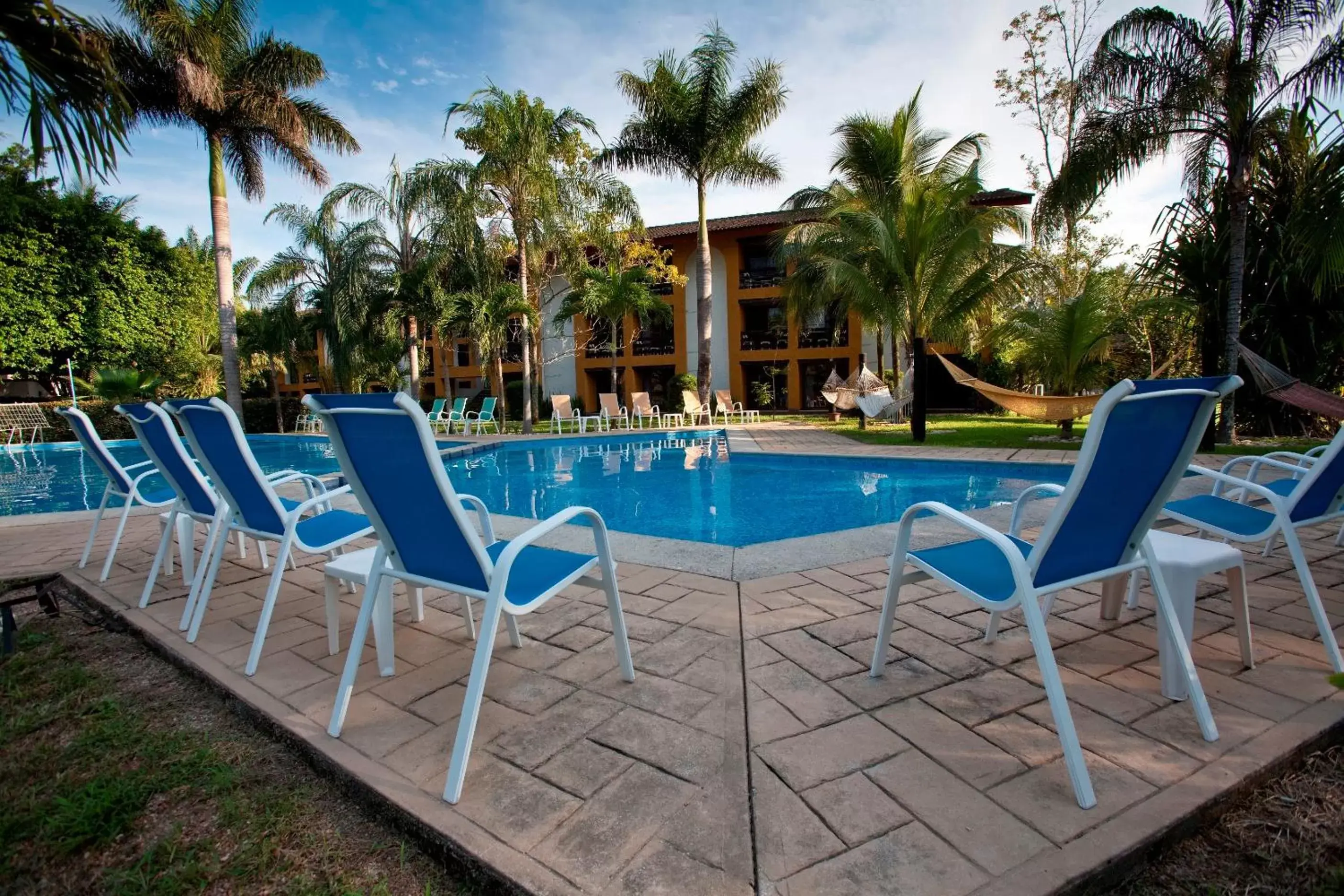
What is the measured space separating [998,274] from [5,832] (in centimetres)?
1287

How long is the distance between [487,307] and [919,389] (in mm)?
9577

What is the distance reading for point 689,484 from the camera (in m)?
7.87

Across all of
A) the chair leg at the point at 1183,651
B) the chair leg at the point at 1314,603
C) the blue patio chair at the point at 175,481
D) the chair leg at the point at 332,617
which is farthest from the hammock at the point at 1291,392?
the blue patio chair at the point at 175,481

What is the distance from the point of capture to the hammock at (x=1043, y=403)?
8328mm

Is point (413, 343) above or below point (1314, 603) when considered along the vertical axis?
above

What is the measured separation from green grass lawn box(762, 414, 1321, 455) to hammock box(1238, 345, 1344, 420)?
843 millimetres

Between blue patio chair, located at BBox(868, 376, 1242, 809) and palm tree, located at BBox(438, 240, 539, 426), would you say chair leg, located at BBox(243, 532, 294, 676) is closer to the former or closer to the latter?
blue patio chair, located at BBox(868, 376, 1242, 809)

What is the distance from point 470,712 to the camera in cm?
147

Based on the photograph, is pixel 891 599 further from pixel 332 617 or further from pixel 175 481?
pixel 175 481

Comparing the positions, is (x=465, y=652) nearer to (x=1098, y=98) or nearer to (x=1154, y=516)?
(x=1154, y=516)

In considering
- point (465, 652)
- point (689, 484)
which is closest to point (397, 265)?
point (689, 484)

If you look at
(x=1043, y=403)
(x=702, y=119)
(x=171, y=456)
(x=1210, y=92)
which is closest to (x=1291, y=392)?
(x=1043, y=403)

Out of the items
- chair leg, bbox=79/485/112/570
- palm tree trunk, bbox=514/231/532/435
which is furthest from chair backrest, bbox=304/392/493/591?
palm tree trunk, bbox=514/231/532/435

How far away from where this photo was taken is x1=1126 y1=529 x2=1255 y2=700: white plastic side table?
1791mm
